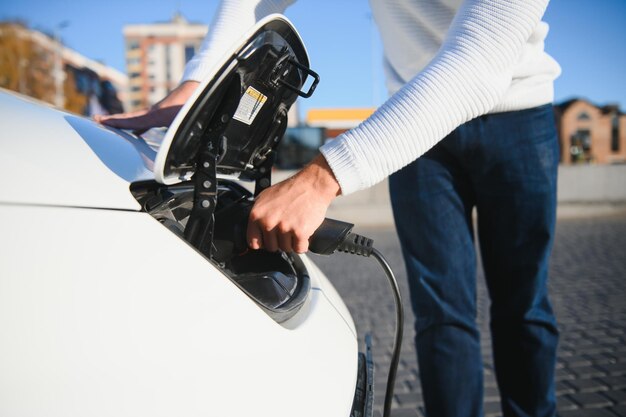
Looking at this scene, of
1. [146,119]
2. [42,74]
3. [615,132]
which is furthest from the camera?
[615,132]

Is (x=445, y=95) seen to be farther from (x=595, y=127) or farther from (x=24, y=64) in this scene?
(x=595, y=127)

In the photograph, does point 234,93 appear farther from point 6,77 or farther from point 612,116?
point 612,116

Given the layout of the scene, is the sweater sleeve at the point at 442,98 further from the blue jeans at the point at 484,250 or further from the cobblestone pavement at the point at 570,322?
the cobblestone pavement at the point at 570,322

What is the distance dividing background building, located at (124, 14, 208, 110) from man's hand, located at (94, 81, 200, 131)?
75152mm

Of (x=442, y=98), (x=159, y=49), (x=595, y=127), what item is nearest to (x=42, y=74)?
(x=442, y=98)

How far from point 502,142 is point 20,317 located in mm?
1312

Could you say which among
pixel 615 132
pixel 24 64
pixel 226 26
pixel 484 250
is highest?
pixel 24 64

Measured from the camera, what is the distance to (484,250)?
5.53ft

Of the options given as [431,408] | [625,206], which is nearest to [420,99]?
[431,408]

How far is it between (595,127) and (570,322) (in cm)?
5183

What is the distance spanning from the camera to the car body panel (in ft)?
2.27

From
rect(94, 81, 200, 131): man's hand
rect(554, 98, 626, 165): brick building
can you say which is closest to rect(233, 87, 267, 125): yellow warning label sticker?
rect(94, 81, 200, 131): man's hand

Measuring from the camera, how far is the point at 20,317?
0.69m

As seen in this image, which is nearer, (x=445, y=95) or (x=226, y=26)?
(x=445, y=95)
